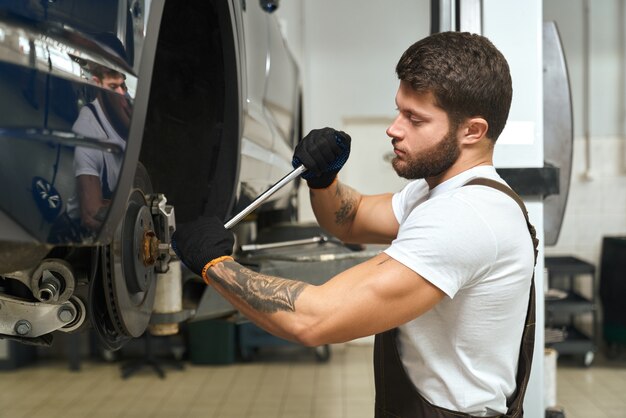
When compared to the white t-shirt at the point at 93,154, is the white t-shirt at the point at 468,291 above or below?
A: below

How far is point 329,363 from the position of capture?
5676mm

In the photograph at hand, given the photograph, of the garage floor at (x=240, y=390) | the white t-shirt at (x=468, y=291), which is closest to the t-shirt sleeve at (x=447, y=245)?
the white t-shirt at (x=468, y=291)

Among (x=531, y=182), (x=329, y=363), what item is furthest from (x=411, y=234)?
(x=329, y=363)

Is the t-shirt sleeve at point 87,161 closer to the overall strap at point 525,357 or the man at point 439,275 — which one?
the man at point 439,275

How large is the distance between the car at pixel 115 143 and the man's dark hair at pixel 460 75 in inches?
18.7

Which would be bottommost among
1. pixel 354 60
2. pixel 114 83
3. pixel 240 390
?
pixel 240 390

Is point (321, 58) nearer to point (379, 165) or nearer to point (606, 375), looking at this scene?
point (379, 165)

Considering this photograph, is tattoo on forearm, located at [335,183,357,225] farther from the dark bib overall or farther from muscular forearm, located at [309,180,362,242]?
the dark bib overall

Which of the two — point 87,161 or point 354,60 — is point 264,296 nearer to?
point 87,161

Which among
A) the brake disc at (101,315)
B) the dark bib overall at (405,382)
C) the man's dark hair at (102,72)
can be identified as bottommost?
the dark bib overall at (405,382)

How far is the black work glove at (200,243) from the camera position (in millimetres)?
1488

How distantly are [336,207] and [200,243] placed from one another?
0.62 m

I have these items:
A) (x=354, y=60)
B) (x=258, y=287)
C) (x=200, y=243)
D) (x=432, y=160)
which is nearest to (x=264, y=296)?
(x=258, y=287)

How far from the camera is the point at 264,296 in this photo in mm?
1443
